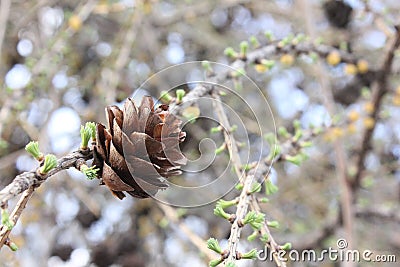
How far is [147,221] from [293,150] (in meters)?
1.04

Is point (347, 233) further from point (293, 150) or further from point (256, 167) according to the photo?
point (256, 167)

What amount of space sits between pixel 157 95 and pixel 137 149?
3.66 ft

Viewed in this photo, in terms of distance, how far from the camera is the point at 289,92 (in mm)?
2148

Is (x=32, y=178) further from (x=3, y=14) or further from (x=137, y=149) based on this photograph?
(x=3, y=14)

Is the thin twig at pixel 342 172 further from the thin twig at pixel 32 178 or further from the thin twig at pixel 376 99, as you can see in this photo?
the thin twig at pixel 32 178

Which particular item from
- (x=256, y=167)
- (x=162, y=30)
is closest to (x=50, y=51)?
(x=162, y=30)

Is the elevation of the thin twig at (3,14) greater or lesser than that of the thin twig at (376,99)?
greater

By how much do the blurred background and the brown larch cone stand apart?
79 cm

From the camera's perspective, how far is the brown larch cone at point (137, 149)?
0.62 m

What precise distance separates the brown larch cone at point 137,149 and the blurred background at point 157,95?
2.61 feet

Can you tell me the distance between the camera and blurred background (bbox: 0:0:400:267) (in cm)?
163

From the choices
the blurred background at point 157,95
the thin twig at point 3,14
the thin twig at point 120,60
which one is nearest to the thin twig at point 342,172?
→ the blurred background at point 157,95
